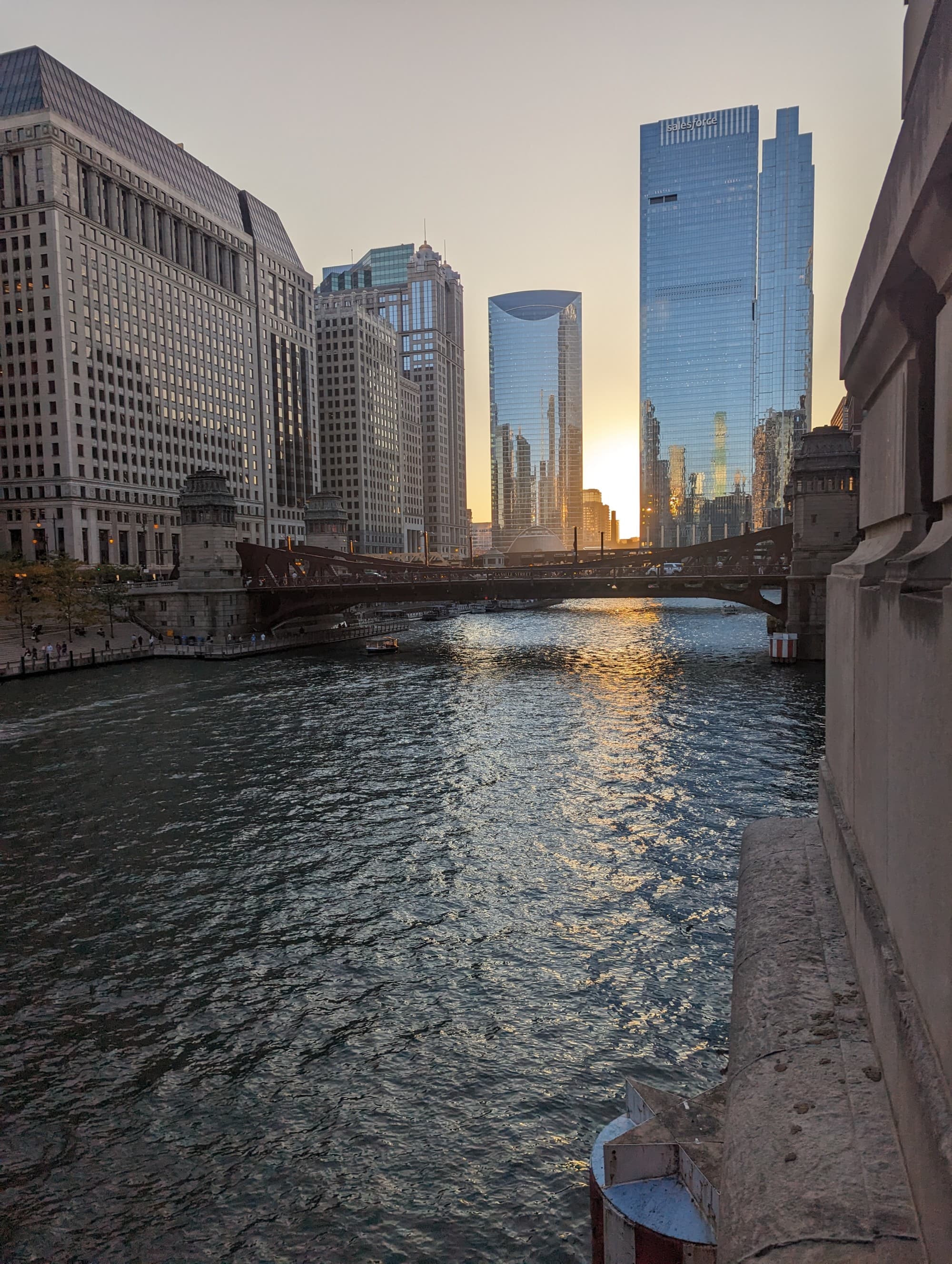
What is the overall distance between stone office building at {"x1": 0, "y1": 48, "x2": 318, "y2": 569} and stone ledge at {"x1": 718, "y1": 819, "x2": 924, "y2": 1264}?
439ft

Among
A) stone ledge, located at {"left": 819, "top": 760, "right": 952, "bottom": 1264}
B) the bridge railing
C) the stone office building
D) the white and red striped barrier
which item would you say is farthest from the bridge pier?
the stone office building

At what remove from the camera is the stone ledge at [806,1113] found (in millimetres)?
3773

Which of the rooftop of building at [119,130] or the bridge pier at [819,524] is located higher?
the rooftop of building at [119,130]

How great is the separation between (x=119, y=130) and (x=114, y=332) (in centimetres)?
4000

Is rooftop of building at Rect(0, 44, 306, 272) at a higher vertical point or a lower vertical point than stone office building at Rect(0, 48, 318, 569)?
higher

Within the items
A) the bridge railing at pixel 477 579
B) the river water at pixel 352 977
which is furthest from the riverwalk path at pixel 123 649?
the river water at pixel 352 977

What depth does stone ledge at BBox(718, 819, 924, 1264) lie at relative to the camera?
377 cm

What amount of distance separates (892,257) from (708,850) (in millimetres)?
21104

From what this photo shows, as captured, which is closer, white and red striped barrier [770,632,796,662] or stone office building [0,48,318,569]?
white and red striped barrier [770,632,796,662]

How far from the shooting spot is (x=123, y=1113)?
12938 mm

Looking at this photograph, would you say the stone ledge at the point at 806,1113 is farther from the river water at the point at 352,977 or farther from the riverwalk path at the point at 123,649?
the riverwalk path at the point at 123,649

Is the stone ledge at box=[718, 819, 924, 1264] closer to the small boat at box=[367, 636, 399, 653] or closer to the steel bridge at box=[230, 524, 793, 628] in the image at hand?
the steel bridge at box=[230, 524, 793, 628]

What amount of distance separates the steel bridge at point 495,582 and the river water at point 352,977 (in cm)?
3498

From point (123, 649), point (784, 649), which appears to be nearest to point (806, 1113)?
point (784, 649)
